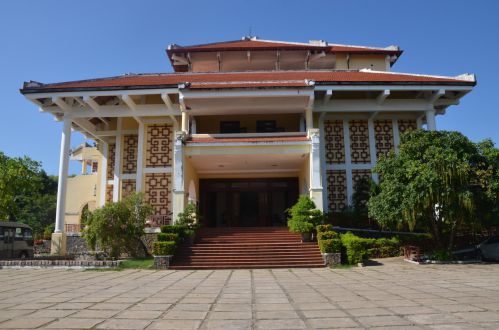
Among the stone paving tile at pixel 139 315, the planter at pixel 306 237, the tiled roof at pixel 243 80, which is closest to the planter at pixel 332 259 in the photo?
the planter at pixel 306 237

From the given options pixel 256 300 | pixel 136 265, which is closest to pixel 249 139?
pixel 136 265

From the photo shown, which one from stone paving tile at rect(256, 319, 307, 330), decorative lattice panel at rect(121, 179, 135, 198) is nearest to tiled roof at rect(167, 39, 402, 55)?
decorative lattice panel at rect(121, 179, 135, 198)

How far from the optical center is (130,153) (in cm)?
1739

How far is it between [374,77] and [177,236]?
436 inches

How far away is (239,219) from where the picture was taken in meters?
18.5

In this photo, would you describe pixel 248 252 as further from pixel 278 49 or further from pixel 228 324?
pixel 278 49

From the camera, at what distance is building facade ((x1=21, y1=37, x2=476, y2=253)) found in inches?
587

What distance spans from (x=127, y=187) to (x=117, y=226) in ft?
15.5

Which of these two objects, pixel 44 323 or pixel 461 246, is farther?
pixel 461 246

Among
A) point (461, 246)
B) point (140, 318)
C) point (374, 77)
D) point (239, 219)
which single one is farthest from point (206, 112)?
point (140, 318)

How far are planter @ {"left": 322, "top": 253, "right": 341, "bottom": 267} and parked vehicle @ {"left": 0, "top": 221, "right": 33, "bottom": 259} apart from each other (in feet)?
43.7

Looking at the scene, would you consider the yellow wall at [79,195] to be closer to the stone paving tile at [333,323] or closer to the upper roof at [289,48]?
the upper roof at [289,48]

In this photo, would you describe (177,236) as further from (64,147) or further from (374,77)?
(374,77)

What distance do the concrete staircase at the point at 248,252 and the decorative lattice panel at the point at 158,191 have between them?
125 inches
